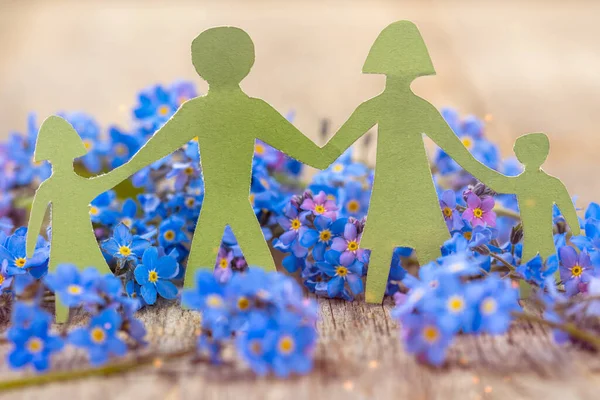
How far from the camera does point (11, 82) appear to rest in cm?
294

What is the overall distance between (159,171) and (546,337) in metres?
0.75

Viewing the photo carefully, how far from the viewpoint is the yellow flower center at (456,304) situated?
918 millimetres

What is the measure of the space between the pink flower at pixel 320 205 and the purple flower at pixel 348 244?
0.05 m

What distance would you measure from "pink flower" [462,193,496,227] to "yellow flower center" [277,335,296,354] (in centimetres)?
41

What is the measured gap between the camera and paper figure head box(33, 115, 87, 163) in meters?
1.13

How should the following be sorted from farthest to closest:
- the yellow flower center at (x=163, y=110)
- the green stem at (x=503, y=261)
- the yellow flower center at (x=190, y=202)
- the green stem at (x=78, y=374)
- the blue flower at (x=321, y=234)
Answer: the yellow flower center at (x=163, y=110) → the yellow flower center at (x=190, y=202) → the blue flower at (x=321, y=234) → the green stem at (x=503, y=261) → the green stem at (x=78, y=374)

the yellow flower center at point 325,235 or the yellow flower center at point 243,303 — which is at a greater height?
the yellow flower center at point 325,235

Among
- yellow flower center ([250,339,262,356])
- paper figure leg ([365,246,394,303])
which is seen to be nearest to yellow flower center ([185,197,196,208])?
paper figure leg ([365,246,394,303])

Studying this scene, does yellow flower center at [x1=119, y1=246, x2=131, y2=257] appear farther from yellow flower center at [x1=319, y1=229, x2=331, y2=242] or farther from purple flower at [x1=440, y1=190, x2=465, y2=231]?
purple flower at [x1=440, y1=190, x2=465, y2=231]

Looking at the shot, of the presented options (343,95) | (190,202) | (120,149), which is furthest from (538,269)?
(343,95)

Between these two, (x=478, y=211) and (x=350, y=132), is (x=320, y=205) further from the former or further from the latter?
(x=478, y=211)

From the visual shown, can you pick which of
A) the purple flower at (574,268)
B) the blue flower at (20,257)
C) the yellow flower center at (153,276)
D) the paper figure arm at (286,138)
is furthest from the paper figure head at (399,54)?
the blue flower at (20,257)

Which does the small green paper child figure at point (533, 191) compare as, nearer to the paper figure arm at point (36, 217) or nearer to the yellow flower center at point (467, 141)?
the yellow flower center at point (467, 141)

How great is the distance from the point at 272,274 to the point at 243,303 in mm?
55
